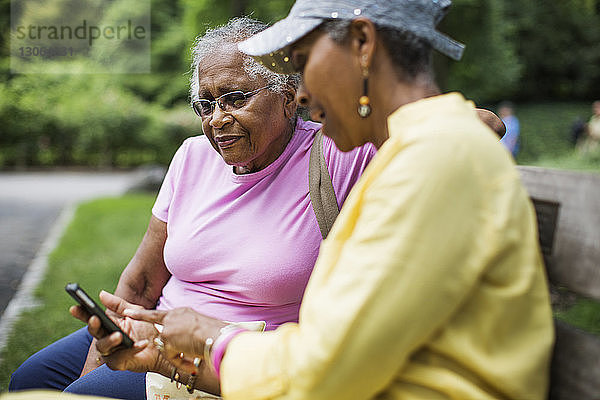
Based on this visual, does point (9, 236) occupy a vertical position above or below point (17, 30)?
below

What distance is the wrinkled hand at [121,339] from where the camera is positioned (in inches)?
63.7

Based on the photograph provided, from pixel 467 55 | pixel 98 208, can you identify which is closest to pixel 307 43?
pixel 98 208

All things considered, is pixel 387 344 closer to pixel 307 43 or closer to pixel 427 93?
pixel 427 93

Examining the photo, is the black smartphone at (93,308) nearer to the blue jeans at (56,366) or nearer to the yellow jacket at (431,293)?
the yellow jacket at (431,293)

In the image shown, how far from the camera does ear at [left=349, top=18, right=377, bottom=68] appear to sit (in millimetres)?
1345

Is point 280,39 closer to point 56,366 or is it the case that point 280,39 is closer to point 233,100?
point 233,100

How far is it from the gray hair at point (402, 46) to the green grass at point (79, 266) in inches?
131

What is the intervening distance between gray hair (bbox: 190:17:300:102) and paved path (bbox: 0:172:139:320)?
4104mm

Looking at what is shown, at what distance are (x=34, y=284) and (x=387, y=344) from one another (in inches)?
245

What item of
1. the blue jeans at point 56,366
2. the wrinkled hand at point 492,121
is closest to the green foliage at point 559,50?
the wrinkled hand at point 492,121

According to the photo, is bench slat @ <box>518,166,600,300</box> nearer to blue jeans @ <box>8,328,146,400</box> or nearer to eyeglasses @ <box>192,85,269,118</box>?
eyeglasses @ <box>192,85,269,118</box>

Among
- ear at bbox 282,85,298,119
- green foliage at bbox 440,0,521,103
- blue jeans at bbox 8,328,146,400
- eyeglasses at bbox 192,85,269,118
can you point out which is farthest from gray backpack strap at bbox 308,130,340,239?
green foliage at bbox 440,0,521,103

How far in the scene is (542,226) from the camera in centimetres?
144

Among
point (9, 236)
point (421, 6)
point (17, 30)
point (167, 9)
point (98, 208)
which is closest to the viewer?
point (421, 6)
